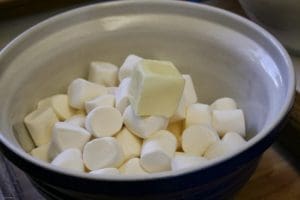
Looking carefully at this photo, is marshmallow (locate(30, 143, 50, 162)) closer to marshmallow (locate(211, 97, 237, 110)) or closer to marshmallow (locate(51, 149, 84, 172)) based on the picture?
marshmallow (locate(51, 149, 84, 172))

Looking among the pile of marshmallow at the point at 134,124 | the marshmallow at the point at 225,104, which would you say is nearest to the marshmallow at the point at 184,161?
the pile of marshmallow at the point at 134,124

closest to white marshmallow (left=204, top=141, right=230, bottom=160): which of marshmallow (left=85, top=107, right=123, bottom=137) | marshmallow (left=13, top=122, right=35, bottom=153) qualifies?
marshmallow (left=85, top=107, right=123, bottom=137)

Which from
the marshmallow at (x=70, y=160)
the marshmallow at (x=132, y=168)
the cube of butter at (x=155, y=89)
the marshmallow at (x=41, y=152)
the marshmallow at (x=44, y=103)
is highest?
the cube of butter at (x=155, y=89)

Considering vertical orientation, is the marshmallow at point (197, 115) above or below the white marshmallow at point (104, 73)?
below

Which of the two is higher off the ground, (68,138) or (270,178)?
(68,138)

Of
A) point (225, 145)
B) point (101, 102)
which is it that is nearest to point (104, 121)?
point (101, 102)

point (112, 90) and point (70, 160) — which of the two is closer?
point (70, 160)

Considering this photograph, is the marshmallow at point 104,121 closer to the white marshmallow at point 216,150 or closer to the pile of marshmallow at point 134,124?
the pile of marshmallow at point 134,124

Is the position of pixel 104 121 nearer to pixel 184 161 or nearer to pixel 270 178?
pixel 184 161
